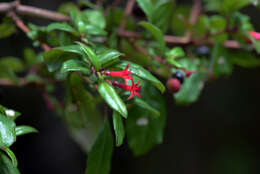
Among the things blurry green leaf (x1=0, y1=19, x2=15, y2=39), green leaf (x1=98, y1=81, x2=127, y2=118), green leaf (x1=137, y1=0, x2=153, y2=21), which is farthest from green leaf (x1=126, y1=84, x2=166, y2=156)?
blurry green leaf (x1=0, y1=19, x2=15, y2=39)

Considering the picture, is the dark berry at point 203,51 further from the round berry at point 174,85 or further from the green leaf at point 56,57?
the green leaf at point 56,57

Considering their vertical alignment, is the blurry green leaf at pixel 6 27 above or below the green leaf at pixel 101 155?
above

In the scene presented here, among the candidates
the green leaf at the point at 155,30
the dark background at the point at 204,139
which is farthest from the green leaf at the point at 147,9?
the dark background at the point at 204,139

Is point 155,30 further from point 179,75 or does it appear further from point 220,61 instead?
point 220,61

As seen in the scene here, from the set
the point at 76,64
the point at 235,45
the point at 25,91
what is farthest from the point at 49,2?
the point at 76,64

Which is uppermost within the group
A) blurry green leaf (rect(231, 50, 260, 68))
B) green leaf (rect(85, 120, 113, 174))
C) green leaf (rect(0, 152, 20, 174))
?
green leaf (rect(0, 152, 20, 174))

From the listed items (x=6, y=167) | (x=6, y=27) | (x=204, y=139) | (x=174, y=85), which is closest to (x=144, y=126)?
(x=174, y=85)

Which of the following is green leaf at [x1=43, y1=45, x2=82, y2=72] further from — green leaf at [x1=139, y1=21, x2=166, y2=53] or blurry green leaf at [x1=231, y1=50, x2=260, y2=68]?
blurry green leaf at [x1=231, y1=50, x2=260, y2=68]
